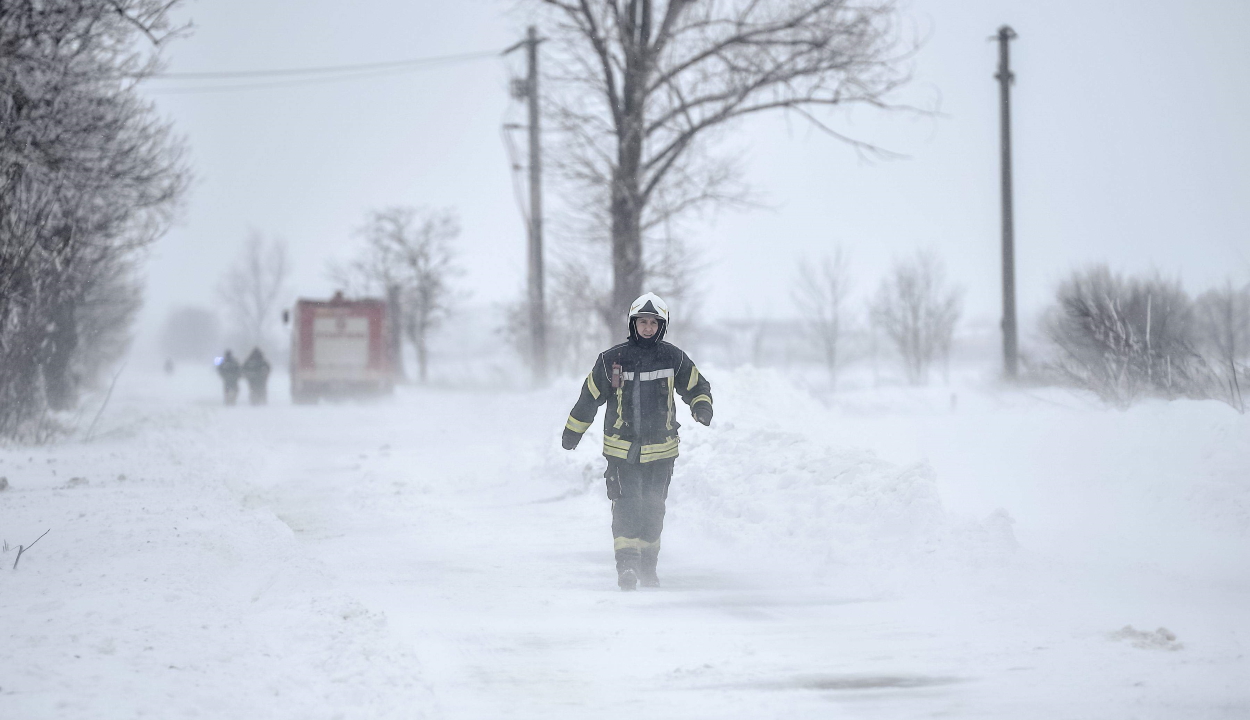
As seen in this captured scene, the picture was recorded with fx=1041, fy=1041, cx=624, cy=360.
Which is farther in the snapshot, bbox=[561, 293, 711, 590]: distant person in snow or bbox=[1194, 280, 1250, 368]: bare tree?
bbox=[1194, 280, 1250, 368]: bare tree

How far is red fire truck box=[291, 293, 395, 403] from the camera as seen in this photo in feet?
97.6

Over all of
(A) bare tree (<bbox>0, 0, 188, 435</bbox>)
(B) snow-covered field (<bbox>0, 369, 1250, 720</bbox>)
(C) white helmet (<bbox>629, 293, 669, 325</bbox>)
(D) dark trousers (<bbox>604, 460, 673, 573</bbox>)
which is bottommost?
(B) snow-covered field (<bbox>0, 369, 1250, 720</bbox>)

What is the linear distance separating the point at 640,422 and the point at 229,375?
86.6 ft

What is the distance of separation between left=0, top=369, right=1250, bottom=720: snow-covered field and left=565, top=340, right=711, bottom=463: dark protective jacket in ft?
2.95

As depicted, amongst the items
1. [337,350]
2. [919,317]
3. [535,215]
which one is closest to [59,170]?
[535,215]

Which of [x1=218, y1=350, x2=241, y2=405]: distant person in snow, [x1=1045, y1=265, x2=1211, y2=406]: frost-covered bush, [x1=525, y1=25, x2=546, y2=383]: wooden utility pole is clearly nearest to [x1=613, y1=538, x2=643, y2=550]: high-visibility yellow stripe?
[x1=1045, y1=265, x2=1211, y2=406]: frost-covered bush

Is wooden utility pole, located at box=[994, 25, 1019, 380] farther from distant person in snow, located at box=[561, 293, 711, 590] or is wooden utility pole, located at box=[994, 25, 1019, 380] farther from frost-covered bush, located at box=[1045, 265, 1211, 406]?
distant person in snow, located at box=[561, 293, 711, 590]

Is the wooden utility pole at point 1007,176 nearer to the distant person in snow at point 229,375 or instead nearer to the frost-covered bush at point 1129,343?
the frost-covered bush at point 1129,343

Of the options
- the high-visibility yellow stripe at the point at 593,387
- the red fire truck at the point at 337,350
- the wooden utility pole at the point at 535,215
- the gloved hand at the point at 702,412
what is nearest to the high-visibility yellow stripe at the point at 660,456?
the gloved hand at the point at 702,412

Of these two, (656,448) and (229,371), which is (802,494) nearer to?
(656,448)

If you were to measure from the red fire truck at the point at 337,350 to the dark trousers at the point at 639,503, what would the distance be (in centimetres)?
2443

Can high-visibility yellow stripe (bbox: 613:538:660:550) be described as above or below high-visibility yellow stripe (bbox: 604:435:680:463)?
below

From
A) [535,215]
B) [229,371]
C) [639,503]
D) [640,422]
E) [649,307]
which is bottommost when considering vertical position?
[639,503]

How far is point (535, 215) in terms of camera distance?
75.5 feet
